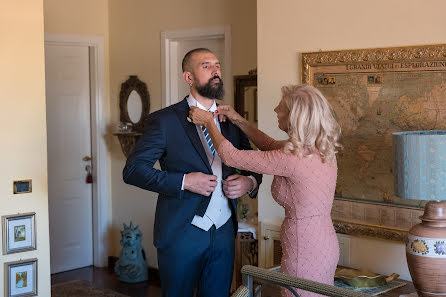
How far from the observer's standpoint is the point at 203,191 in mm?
3025

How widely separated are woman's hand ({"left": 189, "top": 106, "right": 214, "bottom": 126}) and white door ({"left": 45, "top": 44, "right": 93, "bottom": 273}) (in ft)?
11.7

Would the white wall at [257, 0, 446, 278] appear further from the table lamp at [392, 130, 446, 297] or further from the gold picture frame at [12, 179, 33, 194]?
the gold picture frame at [12, 179, 33, 194]

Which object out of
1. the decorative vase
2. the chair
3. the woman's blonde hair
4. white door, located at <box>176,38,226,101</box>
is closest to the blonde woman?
the woman's blonde hair

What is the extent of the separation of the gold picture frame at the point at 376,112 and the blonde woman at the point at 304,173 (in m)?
0.91

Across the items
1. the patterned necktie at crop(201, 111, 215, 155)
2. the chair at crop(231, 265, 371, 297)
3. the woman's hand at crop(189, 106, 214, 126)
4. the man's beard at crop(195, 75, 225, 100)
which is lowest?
the chair at crop(231, 265, 371, 297)

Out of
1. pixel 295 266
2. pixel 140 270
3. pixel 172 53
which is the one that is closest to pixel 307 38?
pixel 295 266

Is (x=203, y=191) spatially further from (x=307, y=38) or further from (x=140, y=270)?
(x=140, y=270)

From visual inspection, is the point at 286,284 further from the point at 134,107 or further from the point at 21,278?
the point at 134,107

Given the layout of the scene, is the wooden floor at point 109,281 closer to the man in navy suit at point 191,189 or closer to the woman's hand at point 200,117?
the man in navy suit at point 191,189

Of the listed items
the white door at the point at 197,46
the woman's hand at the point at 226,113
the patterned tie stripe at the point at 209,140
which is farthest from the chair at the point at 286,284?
the white door at the point at 197,46

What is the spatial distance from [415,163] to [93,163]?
4.34 meters

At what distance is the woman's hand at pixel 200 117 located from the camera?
121 inches

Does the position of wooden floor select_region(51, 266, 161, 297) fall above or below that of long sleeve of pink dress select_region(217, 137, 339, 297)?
below

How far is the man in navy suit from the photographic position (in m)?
3.07
